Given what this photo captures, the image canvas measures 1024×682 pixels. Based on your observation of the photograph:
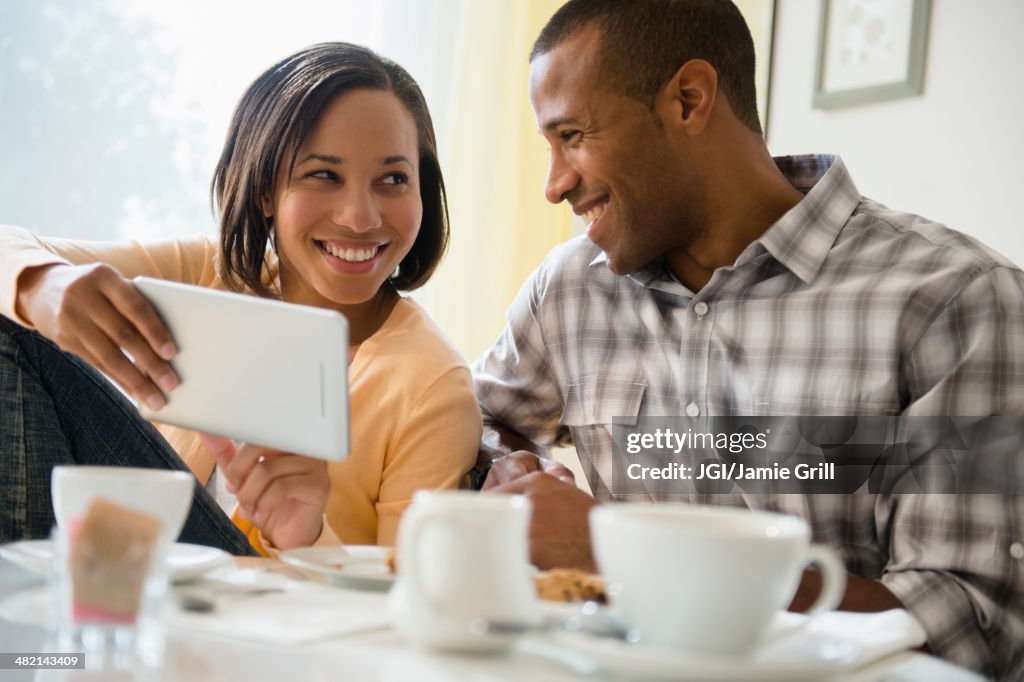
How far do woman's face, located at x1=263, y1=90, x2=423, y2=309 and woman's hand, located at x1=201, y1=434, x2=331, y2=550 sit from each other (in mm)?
486

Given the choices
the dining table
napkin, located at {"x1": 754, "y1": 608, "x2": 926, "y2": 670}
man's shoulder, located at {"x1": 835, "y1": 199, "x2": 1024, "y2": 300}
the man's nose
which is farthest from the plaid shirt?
the dining table

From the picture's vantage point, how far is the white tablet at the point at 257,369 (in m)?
0.97

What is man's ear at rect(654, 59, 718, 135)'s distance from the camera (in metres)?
1.68

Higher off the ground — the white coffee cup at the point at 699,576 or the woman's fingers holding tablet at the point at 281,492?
the white coffee cup at the point at 699,576

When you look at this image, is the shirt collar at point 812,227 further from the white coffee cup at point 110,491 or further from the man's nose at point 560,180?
the white coffee cup at point 110,491

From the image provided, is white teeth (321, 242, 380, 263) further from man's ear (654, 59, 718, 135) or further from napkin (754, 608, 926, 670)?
napkin (754, 608, 926, 670)

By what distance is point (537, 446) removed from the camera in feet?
5.89

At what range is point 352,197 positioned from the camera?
1673 mm

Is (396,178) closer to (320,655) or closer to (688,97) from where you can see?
(688,97)

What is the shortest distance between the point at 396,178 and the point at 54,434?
0.71 meters

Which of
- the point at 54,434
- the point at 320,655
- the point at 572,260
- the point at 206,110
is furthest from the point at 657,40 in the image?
the point at 206,110

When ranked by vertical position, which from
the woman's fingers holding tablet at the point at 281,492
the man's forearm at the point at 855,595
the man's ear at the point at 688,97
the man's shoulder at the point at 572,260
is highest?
the man's ear at the point at 688,97

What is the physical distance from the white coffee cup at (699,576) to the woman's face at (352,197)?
113 cm

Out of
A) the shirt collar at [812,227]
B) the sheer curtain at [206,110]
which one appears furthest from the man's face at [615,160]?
the sheer curtain at [206,110]
